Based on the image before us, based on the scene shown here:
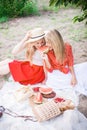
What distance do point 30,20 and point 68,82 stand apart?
173 inches

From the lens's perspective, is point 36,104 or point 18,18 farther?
point 18,18

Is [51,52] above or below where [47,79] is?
above

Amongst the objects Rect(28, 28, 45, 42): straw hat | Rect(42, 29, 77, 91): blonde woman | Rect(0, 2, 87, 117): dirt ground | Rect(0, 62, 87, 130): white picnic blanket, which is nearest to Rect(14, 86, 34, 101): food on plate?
Rect(0, 62, 87, 130): white picnic blanket

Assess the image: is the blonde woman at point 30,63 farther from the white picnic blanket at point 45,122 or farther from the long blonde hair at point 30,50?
the white picnic blanket at point 45,122

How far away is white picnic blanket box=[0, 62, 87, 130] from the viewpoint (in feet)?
14.1

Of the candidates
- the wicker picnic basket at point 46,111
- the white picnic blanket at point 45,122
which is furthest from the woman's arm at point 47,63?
the wicker picnic basket at point 46,111

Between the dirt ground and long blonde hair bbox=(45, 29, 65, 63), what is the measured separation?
1738 millimetres

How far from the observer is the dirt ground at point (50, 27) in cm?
738

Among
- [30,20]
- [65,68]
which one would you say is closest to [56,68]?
[65,68]

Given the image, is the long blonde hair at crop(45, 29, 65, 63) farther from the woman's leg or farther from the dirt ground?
the dirt ground

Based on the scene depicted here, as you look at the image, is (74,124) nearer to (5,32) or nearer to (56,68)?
(56,68)

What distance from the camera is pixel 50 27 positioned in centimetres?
870

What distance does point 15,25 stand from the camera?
9.11 m

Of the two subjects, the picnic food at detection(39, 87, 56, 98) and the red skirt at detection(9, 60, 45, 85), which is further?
the red skirt at detection(9, 60, 45, 85)
